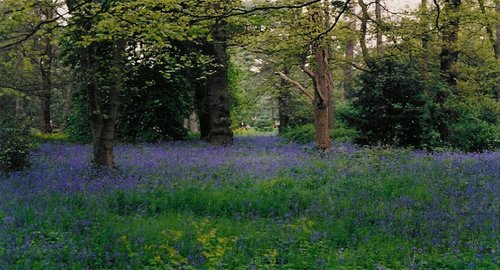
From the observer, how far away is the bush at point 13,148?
13234 mm

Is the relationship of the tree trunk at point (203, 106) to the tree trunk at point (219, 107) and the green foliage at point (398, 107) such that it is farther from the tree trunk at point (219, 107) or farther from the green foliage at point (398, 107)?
the green foliage at point (398, 107)

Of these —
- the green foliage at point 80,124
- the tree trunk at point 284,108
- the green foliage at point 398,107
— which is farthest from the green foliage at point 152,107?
the tree trunk at point 284,108

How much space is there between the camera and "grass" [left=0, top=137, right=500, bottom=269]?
588cm

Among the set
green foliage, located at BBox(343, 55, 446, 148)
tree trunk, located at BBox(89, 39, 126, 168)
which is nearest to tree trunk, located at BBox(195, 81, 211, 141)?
green foliage, located at BBox(343, 55, 446, 148)

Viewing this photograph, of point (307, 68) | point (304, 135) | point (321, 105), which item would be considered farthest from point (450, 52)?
point (304, 135)

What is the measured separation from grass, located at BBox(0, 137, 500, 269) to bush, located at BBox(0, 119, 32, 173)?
1.25 m

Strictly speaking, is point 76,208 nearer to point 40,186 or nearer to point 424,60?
point 40,186

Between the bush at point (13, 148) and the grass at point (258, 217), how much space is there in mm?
1246

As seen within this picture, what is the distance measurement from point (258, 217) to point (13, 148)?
28.3 ft

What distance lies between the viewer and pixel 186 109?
90.4 feet

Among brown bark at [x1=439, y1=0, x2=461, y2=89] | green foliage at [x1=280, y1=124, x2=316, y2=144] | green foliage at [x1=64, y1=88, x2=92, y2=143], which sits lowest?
green foliage at [x1=280, y1=124, x2=316, y2=144]

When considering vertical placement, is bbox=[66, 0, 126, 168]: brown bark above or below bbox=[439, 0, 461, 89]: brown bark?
below

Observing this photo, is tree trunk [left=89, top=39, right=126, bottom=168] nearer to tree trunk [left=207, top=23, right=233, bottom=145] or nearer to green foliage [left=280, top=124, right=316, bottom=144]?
tree trunk [left=207, top=23, right=233, bottom=145]

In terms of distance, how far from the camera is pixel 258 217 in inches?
323
